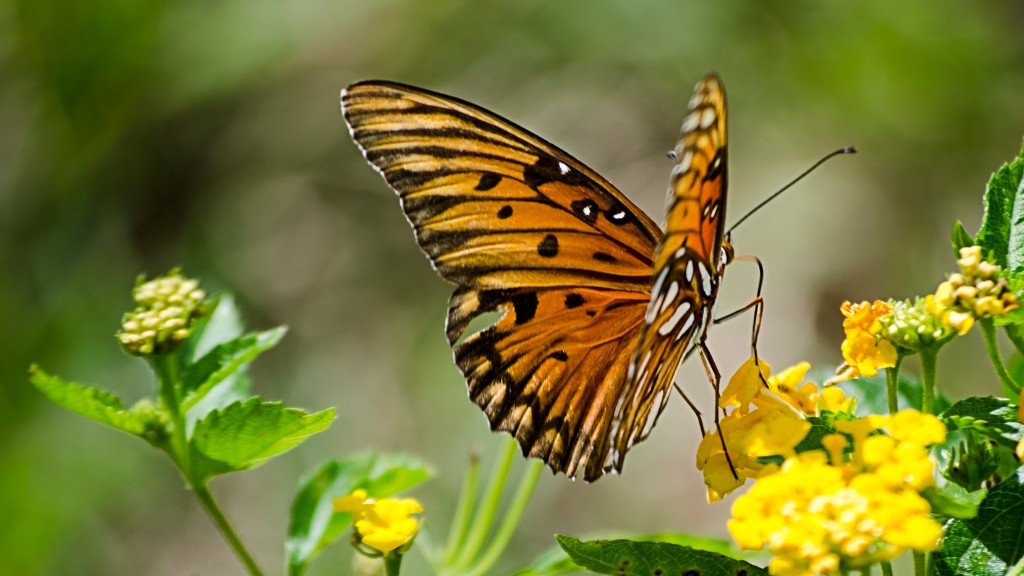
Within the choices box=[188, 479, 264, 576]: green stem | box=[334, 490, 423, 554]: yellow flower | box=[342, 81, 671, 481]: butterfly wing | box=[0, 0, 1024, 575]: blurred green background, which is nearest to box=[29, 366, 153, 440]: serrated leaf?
box=[188, 479, 264, 576]: green stem

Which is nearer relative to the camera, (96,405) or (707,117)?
(707,117)

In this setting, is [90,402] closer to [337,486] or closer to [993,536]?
[337,486]

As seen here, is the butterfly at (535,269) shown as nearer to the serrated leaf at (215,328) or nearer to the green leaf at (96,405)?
the serrated leaf at (215,328)

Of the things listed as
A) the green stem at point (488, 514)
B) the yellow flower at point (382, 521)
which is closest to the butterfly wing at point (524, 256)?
the green stem at point (488, 514)

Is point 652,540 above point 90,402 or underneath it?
underneath

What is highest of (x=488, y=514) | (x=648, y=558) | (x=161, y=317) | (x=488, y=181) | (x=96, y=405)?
(x=488, y=181)

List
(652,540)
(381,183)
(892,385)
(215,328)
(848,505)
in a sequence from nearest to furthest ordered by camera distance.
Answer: (848,505) → (892,385) → (652,540) → (215,328) → (381,183)

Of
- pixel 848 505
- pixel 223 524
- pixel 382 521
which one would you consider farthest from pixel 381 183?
pixel 848 505
